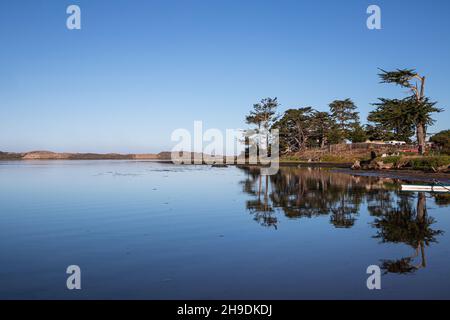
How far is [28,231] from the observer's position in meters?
13.8

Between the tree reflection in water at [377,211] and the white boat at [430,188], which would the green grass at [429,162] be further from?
the tree reflection in water at [377,211]

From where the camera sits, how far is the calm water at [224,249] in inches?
312

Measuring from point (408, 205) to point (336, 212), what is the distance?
4670 millimetres

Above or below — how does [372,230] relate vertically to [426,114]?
below

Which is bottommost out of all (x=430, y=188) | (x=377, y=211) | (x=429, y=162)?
(x=377, y=211)

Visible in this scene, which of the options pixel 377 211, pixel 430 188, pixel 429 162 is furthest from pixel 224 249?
pixel 429 162

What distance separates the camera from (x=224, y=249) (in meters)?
11.3

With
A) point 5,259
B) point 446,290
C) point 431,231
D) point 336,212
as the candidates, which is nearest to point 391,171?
point 336,212

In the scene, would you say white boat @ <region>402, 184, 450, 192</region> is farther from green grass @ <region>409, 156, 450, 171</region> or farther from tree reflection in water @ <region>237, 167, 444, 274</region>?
green grass @ <region>409, 156, 450, 171</region>

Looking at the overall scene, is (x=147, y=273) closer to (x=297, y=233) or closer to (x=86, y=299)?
(x=86, y=299)

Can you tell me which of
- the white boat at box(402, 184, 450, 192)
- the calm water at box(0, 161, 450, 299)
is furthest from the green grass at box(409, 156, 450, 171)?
the calm water at box(0, 161, 450, 299)

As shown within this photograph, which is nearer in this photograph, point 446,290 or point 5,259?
point 446,290

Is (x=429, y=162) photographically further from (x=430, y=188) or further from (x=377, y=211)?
(x=377, y=211)
